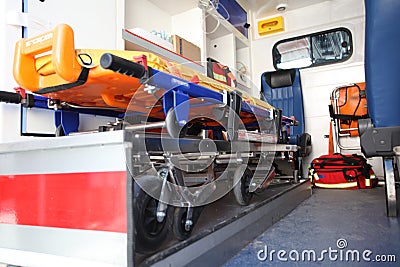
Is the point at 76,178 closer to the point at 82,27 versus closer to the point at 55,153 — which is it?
the point at 55,153

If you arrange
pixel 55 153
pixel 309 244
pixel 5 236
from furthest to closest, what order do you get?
pixel 309 244, pixel 5 236, pixel 55 153

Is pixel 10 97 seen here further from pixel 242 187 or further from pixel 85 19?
pixel 242 187

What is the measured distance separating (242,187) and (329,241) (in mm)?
414

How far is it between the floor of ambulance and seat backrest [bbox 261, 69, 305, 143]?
1.90 m

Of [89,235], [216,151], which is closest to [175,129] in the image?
[216,151]

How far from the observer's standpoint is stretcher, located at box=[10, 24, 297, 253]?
789 mm

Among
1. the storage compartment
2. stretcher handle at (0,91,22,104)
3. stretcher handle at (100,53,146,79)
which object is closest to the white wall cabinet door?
stretcher handle at (0,91,22,104)

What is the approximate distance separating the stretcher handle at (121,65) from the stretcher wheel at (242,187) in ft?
2.36

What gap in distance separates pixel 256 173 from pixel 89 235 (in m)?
1.03

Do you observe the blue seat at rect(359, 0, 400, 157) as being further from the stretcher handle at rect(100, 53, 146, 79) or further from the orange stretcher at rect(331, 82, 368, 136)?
the orange stretcher at rect(331, 82, 368, 136)

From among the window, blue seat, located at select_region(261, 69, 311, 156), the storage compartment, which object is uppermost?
the window

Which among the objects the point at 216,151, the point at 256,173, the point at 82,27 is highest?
the point at 82,27

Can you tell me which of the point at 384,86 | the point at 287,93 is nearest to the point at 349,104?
the point at 287,93

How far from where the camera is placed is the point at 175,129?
95 cm
